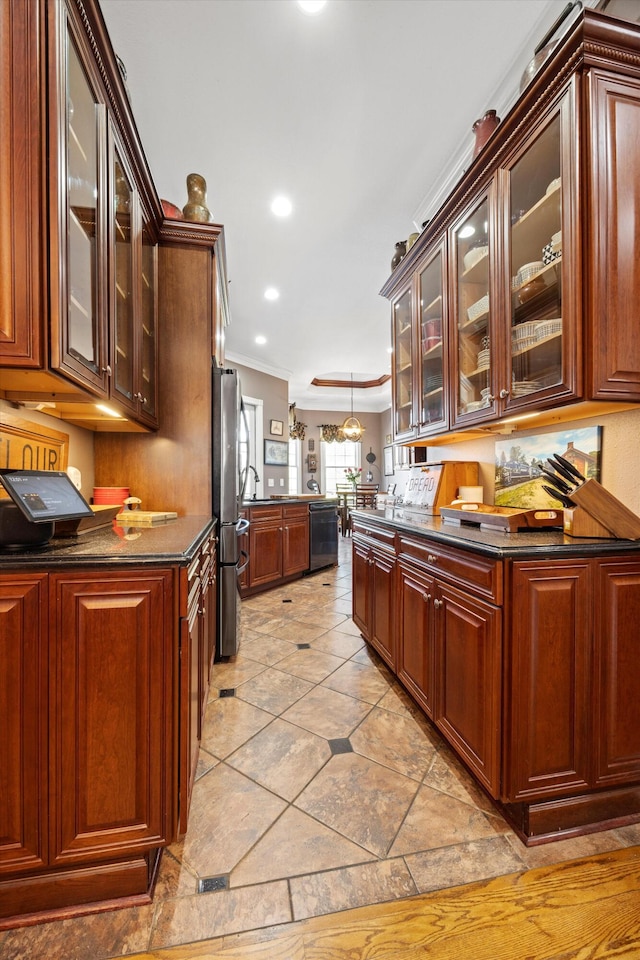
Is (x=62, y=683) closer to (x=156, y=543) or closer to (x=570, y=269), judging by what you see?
(x=156, y=543)

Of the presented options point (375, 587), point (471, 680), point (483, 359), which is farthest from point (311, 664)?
point (483, 359)

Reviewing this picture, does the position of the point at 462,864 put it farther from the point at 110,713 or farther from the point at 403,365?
the point at 403,365

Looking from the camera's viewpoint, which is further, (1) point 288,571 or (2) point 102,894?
(1) point 288,571

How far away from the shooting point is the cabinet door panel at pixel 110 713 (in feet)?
3.30

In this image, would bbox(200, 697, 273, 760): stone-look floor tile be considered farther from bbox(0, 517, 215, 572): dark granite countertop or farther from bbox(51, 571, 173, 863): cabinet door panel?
bbox(0, 517, 215, 572): dark granite countertop

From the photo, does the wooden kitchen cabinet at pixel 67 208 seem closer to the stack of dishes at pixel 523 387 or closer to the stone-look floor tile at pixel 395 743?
the stack of dishes at pixel 523 387

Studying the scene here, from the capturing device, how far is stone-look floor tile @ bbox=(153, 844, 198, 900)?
108 centimetres

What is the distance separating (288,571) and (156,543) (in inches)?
132

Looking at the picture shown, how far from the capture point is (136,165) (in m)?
1.80

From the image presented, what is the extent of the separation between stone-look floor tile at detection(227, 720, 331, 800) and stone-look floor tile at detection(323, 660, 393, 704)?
420mm

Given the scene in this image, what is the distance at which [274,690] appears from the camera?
218 centimetres

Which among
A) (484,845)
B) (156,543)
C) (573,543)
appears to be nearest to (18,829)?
(156,543)

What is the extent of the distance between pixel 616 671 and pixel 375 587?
49.6 inches

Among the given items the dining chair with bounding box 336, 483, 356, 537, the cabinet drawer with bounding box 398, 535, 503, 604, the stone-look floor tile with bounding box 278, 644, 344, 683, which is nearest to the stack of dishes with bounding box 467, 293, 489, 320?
the cabinet drawer with bounding box 398, 535, 503, 604
